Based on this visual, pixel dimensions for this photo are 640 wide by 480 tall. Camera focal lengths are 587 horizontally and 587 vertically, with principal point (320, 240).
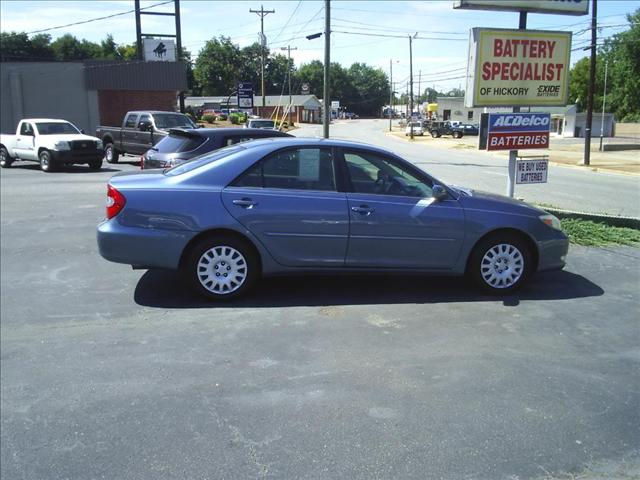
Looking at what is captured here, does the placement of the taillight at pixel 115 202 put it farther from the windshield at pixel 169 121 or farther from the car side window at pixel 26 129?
the car side window at pixel 26 129

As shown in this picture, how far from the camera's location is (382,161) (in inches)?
230

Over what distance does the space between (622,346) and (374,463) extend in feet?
8.92

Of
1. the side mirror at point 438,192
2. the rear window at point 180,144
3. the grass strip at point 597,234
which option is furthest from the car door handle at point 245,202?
the grass strip at point 597,234

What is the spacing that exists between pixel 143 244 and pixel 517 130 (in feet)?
19.5

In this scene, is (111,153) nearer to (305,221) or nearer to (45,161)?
(45,161)

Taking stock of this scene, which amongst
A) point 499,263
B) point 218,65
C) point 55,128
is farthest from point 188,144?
point 218,65

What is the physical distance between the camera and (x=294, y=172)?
18.8 feet

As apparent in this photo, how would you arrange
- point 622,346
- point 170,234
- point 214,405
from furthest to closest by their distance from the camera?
1. point 170,234
2. point 622,346
3. point 214,405

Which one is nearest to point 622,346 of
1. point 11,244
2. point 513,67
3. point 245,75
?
point 513,67

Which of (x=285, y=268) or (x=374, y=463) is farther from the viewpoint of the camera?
(x=285, y=268)

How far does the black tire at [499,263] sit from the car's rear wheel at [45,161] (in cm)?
1657

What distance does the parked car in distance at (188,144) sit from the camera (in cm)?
946

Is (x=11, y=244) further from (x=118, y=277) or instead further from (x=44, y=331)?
(x=44, y=331)

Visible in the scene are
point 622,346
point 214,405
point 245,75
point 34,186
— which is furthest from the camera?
point 245,75
